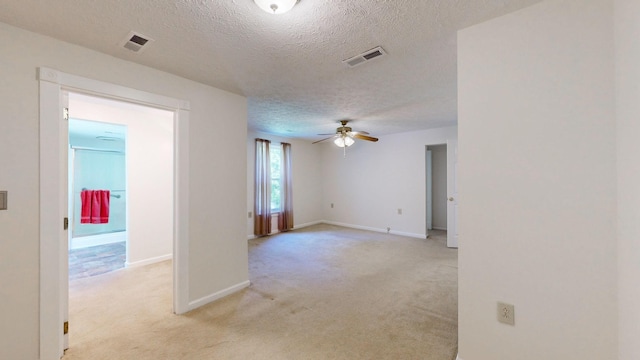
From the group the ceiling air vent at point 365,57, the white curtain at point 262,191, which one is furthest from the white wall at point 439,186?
the ceiling air vent at point 365,57

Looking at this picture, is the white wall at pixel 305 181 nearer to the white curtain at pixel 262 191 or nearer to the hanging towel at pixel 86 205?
the white curtain at pixel 262 191

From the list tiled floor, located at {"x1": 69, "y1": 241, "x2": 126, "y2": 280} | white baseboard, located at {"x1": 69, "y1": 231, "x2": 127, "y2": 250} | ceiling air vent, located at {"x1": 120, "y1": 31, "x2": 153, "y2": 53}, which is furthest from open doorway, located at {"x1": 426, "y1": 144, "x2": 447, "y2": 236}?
white baseboard, located at {"x1": 69, "y1": 231, "x2": 127, "y2": 250}

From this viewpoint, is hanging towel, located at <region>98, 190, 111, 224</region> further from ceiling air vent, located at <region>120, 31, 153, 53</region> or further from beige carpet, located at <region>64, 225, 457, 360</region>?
ceiling air vent, located at <region>120, 31, 153, 53</region>

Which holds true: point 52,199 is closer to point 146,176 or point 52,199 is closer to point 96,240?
point 146,176

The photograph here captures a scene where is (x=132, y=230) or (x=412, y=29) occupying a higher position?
(x=412, y=29)

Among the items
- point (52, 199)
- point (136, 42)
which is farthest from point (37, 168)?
point (136, 42)

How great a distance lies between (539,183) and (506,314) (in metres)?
0.80

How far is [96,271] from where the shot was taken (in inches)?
139

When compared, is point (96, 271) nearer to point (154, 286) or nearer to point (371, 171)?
point (154, 286)

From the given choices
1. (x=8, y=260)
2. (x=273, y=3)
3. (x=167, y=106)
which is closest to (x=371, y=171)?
(x=167, y=106)

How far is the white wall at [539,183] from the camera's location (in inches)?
50.1

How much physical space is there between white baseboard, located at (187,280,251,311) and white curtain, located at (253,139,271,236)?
8.46ft

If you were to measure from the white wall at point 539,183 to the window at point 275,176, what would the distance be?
194 inches

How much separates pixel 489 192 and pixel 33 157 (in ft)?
9.84
